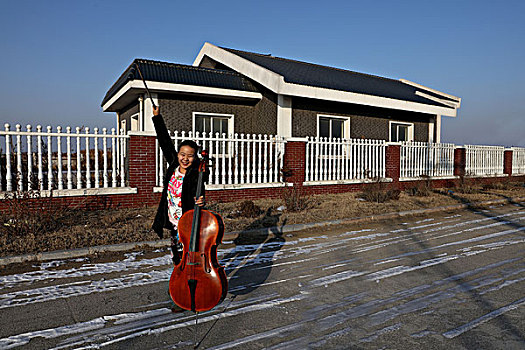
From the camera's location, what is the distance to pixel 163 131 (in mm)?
3742

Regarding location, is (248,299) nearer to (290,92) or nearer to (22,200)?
(22,200)

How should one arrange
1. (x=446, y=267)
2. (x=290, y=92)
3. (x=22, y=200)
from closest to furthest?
(x=446, y=267)
(x=22, y=200)
(x=290, y=92)

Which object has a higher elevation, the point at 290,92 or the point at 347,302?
the point at 290,92

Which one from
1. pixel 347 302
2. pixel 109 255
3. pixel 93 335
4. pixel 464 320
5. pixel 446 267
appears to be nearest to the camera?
pixel 93 335

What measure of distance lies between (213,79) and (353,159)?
5.27m

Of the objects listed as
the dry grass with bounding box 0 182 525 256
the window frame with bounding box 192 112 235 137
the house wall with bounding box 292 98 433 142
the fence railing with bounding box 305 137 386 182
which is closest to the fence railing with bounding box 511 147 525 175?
the house wall with bounding box 292 98 433 142

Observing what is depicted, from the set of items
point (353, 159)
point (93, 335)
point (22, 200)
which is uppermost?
point (353, 159)

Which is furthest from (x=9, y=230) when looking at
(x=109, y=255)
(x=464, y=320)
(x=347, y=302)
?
(x=464, y=320)

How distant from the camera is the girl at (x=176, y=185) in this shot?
3488mm

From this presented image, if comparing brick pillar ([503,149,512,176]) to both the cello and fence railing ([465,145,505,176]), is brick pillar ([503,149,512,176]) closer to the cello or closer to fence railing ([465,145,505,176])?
fence railing ([465,145,505,176])

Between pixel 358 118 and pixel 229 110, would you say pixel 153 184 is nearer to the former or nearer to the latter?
pixel 229 110

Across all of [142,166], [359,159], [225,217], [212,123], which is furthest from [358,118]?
[142,166]

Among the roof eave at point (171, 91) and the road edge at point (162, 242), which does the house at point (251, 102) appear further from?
the road edge at point (162, 242)

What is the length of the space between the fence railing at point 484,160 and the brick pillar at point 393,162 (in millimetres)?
4329
